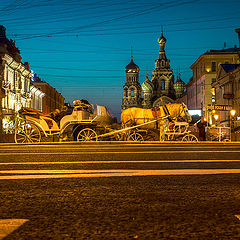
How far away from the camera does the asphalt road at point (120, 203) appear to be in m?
2.60

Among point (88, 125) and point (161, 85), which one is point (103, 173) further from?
point (161, 85)

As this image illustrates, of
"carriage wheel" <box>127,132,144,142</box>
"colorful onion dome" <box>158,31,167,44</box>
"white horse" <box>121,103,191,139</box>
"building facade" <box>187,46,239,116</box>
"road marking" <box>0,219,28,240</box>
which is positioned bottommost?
"road marking" <box>0,219,28,240</box>

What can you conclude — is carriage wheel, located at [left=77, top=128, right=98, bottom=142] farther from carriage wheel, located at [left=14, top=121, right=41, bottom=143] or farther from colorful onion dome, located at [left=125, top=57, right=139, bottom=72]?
colorful onion dome, located at [left=125, top=57, right=139, bottom=72]

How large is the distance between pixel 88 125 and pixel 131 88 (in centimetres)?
13633

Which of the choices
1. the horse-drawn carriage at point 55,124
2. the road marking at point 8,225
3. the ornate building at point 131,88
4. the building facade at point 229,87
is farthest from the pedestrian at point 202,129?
the ornate building at point 131,88

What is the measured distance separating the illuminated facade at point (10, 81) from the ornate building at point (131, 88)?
96237 mm

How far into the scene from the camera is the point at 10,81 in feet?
157

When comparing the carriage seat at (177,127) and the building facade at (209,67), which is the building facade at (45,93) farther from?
the carriage seat at (177,127)

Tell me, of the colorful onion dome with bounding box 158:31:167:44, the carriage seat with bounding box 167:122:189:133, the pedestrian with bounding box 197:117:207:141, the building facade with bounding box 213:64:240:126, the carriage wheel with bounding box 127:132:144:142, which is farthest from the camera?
the colorful onion dome with bounding box 158:31:167:44

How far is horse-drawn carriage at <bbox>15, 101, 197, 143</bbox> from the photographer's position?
16.3 m

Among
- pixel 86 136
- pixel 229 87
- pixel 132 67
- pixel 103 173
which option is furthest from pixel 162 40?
pixel 103 173

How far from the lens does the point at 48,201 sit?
3.63 m

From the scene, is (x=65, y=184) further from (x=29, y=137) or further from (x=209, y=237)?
(x=29, y=137)

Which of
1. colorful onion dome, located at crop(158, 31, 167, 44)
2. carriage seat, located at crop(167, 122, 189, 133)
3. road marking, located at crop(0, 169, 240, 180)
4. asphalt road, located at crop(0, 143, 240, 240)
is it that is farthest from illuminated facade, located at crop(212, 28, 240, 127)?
colorful onion dome, located at crop(158, 31, 167, 44)
